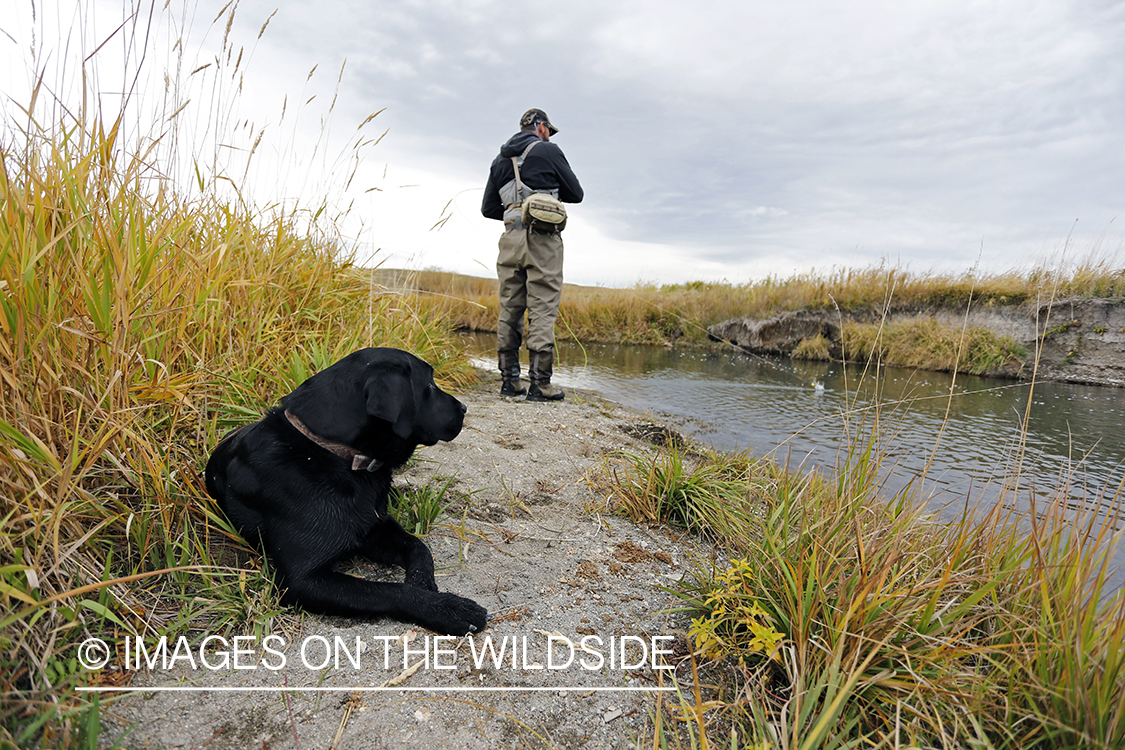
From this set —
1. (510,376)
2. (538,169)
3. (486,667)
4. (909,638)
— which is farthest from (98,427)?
(538,169)

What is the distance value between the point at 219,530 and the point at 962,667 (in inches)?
92.8

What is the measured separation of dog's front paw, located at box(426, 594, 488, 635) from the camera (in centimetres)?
168

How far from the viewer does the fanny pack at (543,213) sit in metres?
5.00

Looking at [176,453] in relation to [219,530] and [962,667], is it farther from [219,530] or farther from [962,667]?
[962,667]

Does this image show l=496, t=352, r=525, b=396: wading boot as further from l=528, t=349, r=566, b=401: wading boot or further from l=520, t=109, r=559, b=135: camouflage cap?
A: l=520, t=109, r=559, b=135: camouflage cap

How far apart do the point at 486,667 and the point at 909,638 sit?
117 centimetres

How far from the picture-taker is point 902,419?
1838mm

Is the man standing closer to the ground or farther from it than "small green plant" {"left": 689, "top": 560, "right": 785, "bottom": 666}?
farther from it

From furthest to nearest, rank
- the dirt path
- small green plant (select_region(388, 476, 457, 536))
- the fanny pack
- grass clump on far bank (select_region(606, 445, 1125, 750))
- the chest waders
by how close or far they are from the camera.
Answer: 1. the chest waders
2. the fanny pack
3. small green plant (select_region(388, 476, 457, 536))
4. the dirt path
5. grass clump on far bank (select_region(606, 445, 1125, 750))

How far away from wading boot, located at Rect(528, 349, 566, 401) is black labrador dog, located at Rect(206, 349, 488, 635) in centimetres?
326

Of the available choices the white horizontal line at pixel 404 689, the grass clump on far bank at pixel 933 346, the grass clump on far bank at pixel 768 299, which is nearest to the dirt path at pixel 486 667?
the white horizontal line at pixel 404 689

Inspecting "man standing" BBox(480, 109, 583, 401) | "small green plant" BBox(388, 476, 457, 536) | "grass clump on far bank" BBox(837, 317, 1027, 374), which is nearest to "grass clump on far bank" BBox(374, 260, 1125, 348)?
"grass clump on far bank" BBox(837, 317, 1027, 374)

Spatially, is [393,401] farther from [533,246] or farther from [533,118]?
[533,118]

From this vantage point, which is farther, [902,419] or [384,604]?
[902,419]
